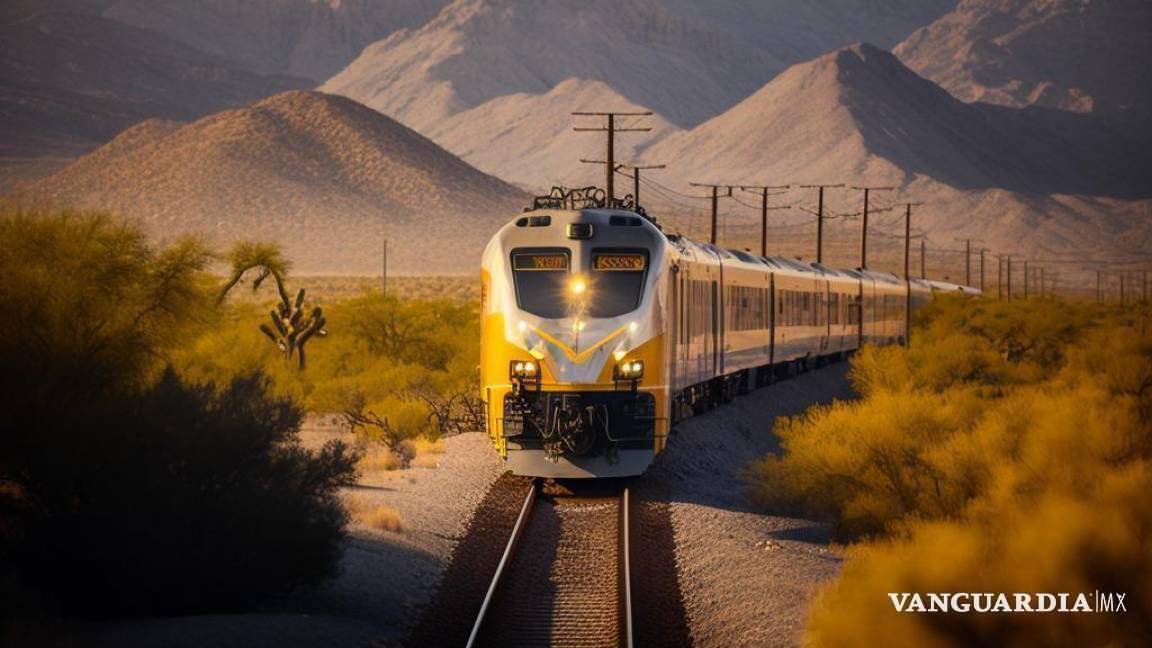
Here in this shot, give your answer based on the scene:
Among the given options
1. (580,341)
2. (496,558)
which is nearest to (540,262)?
(580,341)

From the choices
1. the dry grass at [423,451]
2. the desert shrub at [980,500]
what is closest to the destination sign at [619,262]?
the desert shrub at [980,500]

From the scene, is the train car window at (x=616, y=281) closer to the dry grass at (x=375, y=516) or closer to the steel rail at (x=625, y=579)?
the steel rail at (x=625, y=579)

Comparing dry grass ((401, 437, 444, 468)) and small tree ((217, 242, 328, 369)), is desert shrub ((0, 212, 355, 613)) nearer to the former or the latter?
dry grass ((401, 437, 444, 468))

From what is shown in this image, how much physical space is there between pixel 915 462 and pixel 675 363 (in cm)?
387

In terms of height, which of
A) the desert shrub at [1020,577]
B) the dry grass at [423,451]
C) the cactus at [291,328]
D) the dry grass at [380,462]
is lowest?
the dry grass at [380,462]

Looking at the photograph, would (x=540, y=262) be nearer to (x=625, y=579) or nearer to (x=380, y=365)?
(x=625, y=579)

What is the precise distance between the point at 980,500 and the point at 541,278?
6417 millimetres

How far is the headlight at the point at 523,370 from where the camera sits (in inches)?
816

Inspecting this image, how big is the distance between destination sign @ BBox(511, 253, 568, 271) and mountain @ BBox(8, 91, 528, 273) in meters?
97.9

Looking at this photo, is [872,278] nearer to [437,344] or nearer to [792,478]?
[437,344]

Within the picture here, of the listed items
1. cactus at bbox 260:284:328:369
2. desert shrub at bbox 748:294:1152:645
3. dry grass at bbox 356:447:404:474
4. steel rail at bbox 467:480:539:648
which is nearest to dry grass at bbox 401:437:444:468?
dry grass at bbox 356:447:404:474

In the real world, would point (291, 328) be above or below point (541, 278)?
below

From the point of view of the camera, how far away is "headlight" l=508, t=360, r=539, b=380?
20734mm

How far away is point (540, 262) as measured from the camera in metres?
21.4
